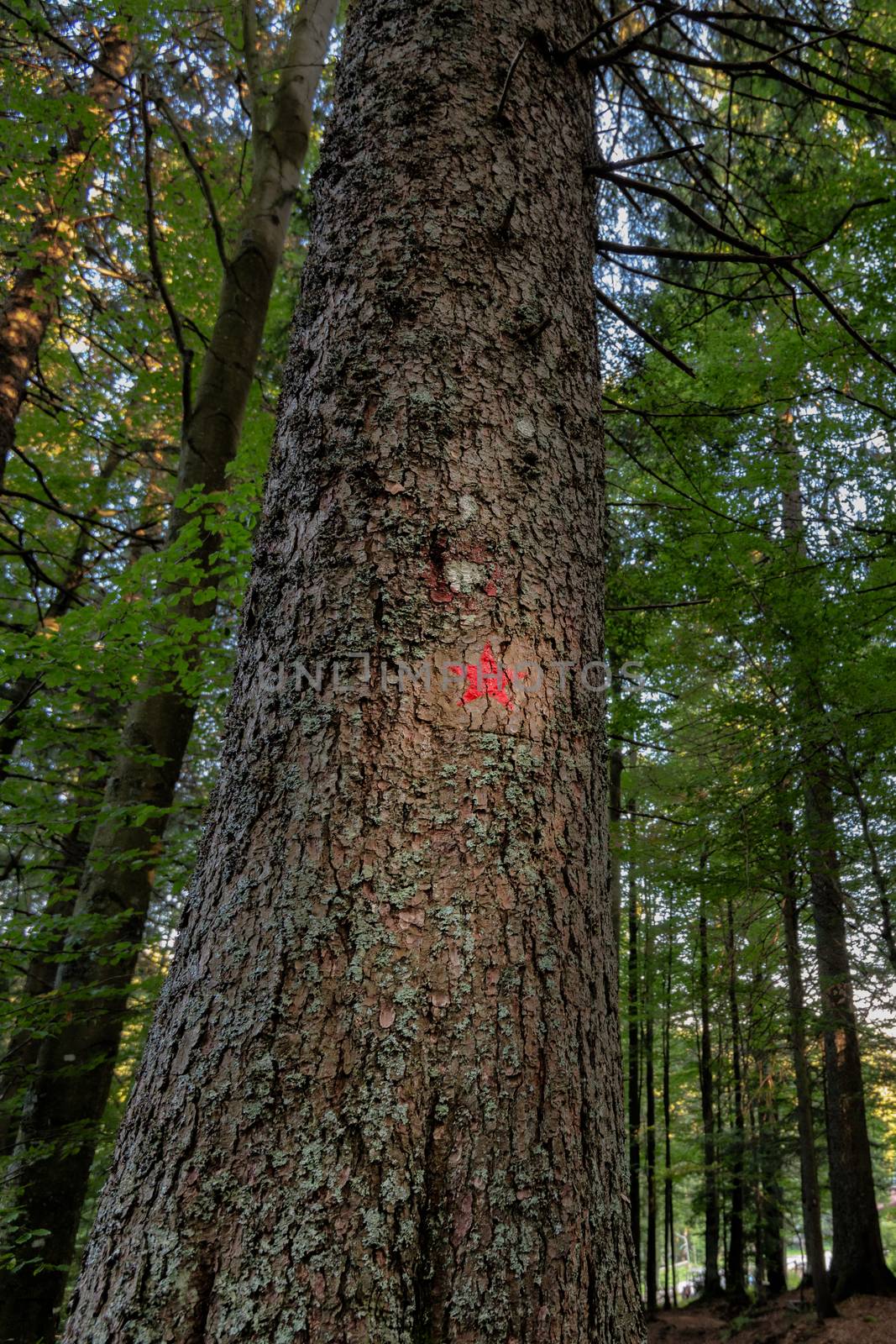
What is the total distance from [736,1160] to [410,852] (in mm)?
14382

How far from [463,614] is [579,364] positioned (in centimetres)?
67

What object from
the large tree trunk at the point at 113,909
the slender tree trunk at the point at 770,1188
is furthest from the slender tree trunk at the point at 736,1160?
the large tree trunk at the point at 113,909

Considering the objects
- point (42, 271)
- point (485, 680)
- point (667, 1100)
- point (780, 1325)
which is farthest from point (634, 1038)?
point (485, 680)

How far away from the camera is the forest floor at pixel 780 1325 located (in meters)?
→ 7.51

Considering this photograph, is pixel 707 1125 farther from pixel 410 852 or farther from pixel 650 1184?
pixel 410 852

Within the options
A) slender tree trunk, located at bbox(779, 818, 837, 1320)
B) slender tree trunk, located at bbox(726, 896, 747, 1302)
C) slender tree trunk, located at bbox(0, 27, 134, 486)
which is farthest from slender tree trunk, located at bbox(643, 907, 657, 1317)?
slender tree trunk, located at bbox(0, 27, 134, 486)

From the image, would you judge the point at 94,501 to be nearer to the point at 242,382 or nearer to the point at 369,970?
the point at 242,382

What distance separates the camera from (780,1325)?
9.44 m

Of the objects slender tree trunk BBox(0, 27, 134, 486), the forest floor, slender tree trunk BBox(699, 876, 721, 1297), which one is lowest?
the forest floor

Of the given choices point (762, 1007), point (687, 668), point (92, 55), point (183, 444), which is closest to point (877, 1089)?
point (762, 1007)

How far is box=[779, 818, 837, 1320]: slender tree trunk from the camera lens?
7629 millimetres

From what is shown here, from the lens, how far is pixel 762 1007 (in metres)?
8.47

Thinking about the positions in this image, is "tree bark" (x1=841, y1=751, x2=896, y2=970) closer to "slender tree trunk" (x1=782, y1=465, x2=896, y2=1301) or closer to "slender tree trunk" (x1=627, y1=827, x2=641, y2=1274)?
"slender tree trunk" (x1=782, y1=465, x2=896, y2=1301)

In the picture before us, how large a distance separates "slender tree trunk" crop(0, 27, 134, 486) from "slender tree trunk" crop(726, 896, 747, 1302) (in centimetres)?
993
